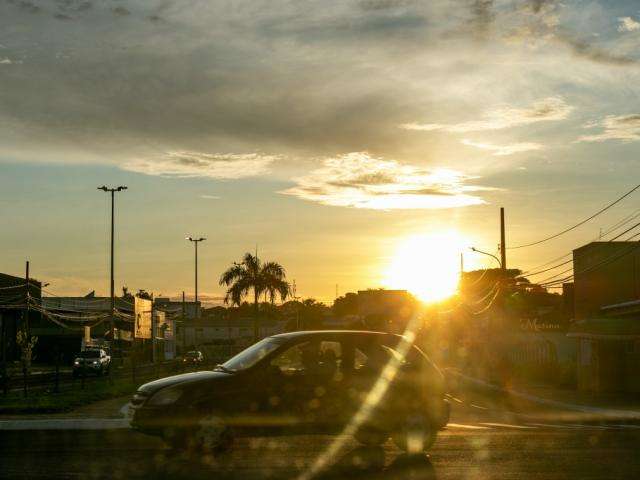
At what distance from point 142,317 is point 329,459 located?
9087 centimetres

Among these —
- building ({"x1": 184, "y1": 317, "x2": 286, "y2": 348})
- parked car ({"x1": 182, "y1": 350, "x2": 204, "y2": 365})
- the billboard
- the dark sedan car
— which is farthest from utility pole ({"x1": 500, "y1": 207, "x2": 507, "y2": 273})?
building ({"x1": 184, "y1": 317, "x2": 286, "y2": 348})

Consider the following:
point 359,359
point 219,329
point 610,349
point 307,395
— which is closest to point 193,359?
point 610,349

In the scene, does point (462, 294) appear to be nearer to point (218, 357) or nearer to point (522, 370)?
point (218, 357)

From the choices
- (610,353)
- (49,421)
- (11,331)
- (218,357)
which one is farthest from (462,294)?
(49,421)

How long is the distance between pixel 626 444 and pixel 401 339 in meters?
4.12

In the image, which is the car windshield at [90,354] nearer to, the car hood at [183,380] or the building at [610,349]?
the building at [610,349]

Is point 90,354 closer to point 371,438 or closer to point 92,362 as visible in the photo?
point 92,362

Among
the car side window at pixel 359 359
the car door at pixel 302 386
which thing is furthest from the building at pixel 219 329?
the car door at pixel 302 386

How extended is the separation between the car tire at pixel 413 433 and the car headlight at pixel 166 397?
10.6ft

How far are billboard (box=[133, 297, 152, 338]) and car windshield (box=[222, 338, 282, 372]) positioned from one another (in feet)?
256

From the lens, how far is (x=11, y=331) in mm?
82625

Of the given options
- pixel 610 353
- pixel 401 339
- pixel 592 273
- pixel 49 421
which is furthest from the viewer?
pixel 592 273

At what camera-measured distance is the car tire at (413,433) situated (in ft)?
41.0

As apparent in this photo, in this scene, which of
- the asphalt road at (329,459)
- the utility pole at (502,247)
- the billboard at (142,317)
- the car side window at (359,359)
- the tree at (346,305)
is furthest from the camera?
the tree at (346,305)
